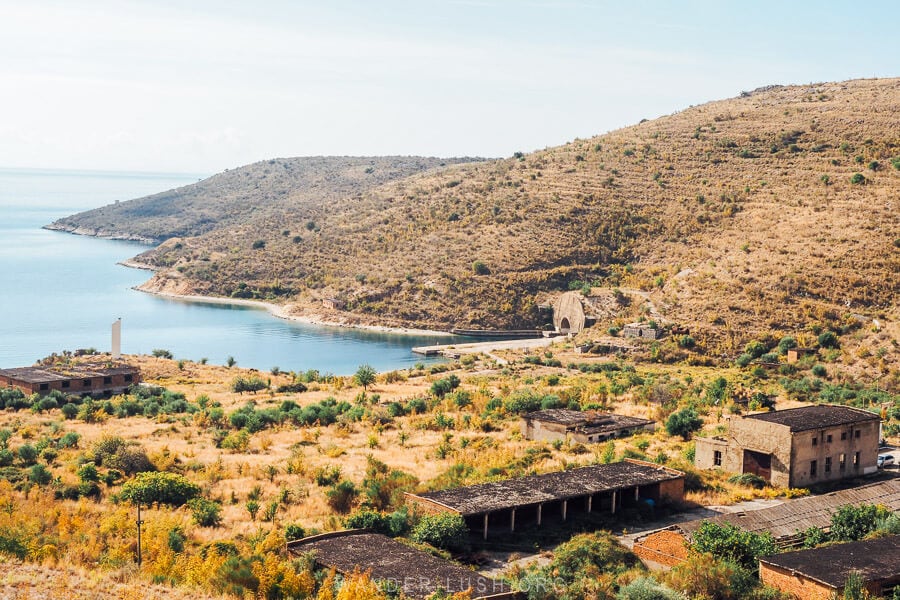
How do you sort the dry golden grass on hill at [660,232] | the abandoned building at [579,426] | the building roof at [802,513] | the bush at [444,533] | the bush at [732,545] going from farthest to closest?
the dry golden grass on hill at [660,232] → the abandoned building at [579,426] → the building roof at [802,513] → the bush at [444,533] → the bush at [732,545]

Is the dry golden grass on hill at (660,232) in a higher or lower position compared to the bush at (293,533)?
higher

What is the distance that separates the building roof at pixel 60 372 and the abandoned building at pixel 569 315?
36.8m

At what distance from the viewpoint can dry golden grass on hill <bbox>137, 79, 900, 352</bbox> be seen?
6862 centimetres

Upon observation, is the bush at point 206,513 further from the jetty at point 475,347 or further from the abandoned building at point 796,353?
the jetty at point 475,347

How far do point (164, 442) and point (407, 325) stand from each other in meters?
49.9

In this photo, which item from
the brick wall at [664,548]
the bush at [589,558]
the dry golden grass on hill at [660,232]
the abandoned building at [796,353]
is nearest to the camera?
the bush at [589,558]

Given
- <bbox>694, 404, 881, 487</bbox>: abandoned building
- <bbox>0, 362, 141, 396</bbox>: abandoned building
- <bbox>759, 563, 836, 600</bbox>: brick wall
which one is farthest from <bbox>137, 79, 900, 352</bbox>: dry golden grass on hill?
<bbox>759, 563, 836, 600</bbox>: brick wall

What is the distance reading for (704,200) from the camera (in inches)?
3467

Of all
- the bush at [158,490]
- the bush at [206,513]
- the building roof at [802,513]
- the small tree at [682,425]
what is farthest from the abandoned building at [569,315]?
the bush at [206,513]

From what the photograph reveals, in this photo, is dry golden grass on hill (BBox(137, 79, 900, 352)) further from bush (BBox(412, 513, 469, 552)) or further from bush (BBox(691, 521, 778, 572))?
bush (BBox(412, 513, 469, 552))

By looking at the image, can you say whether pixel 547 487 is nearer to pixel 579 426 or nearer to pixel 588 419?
pixel 579 426

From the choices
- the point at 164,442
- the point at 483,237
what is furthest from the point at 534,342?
the point at 164,442

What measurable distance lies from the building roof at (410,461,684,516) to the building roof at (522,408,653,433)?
6338mm

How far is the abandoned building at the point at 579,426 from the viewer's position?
3638cm
